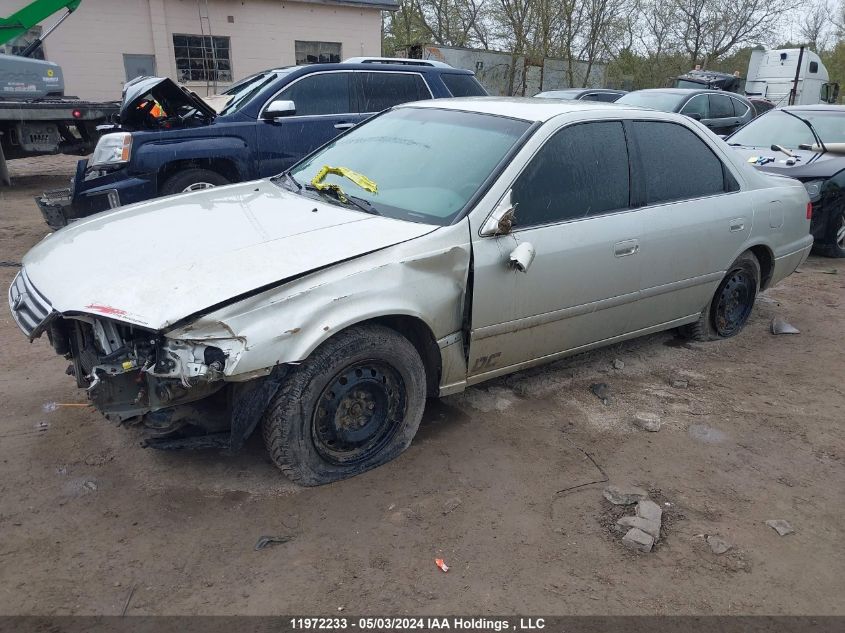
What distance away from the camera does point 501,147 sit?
3.57m

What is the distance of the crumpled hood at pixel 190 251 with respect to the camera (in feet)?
8.70

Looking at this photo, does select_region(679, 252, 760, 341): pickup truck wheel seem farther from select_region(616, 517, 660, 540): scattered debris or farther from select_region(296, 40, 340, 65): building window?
select_region(296, 40, 340, 65): building window

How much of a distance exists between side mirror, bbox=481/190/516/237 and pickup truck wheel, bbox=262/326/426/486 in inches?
27.2

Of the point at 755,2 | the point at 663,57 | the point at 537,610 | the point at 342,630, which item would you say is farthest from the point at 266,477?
the point at 755,2

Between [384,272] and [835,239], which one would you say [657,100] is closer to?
[835,239]

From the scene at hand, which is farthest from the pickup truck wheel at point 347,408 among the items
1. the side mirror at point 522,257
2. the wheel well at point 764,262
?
the wheel well at point 764,262

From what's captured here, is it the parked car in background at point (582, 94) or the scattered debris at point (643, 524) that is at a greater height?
the parked car in background at point (582, 94)

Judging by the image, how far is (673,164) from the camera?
169 inches

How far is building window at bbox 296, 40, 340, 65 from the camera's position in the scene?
19.2 meters

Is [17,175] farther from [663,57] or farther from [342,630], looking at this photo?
[663,57]

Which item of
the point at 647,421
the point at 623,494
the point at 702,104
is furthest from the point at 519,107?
the point at 702,104

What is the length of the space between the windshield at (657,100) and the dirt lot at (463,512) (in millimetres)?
8821

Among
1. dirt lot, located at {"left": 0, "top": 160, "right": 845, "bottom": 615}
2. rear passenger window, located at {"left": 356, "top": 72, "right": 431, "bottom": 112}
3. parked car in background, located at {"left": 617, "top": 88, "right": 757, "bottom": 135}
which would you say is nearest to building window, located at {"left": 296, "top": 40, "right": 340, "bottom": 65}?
parked car in background, located at {"left": 617, "top": 88, "right": 757, "bottom": 135}

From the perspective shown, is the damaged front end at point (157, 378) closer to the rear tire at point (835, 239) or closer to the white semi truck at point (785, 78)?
the rear tire at point (835, 239)
